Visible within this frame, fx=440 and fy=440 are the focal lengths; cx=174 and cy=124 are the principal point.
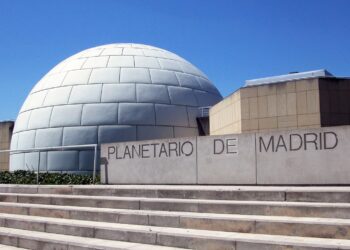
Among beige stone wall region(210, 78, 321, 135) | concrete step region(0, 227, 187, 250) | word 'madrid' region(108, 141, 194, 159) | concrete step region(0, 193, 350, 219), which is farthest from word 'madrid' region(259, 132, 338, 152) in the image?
beige stone wall region(210, 78, 321, 135)

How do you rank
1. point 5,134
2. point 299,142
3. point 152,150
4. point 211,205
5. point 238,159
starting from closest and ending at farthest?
point 211,205 → point 299,142 → point 238,159 → point 152,150 → point 5,134

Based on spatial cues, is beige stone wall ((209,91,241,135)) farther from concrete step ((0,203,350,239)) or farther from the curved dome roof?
concrete step ((0,203,350,239))

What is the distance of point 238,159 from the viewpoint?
1007 centimetres

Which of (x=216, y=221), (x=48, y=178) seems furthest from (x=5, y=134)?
(x=216, y=221)

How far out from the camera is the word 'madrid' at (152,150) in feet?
36.3

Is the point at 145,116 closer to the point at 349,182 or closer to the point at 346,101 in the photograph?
the point at 346,101

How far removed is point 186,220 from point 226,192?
3.96ft

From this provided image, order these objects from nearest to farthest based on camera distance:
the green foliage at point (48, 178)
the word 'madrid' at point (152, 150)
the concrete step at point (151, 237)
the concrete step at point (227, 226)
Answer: the concrete step at point (151, 237), the concrete step at point (227, 226), the word 'madrid' at point (152, 150), the green foliage at point (48, 178)

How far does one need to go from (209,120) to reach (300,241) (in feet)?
45.7

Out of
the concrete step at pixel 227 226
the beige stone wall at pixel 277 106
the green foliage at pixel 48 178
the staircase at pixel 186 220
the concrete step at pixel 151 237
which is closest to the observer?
the concrete step at pixel 151 237

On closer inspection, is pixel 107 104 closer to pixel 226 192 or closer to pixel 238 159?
pixel 238 159

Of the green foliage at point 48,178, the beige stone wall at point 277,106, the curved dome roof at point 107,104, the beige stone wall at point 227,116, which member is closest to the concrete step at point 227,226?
the green foliage at point 48,178

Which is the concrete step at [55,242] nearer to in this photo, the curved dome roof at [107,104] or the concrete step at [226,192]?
the concrete step at [226,192]

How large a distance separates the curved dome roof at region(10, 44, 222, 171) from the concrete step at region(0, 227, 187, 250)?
30.5 ft
